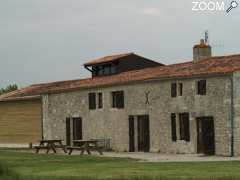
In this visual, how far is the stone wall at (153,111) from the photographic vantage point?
31094 millimetres

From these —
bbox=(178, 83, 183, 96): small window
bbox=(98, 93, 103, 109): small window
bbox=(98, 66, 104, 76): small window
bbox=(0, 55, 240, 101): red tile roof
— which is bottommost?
bbox=(98, 93, 103, 109): small window

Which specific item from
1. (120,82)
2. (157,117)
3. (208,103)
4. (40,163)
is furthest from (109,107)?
(40,163)

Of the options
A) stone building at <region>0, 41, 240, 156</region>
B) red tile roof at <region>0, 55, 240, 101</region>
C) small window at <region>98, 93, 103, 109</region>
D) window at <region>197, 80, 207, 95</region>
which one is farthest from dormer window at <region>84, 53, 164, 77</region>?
window at <region>197, 80, 207, 95</region>

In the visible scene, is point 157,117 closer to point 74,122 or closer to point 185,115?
point 185,115

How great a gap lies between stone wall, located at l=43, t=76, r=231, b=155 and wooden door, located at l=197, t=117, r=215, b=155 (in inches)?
9.4

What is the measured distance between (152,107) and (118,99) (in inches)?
122

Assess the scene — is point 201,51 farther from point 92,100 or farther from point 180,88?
point 92,100

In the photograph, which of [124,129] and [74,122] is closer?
[124,129]

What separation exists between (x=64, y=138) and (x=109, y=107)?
5.22 metres

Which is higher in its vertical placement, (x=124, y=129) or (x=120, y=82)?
(x=120, y=82)

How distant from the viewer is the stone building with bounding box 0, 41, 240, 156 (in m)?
31.1

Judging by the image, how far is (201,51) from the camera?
39.1 m

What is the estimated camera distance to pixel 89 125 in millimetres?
40344

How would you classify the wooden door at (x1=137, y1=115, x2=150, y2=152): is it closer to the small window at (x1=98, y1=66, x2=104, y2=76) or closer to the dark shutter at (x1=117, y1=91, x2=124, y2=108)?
the dark shutter at (x1=117, y1=91, x2=124, y2=108)
